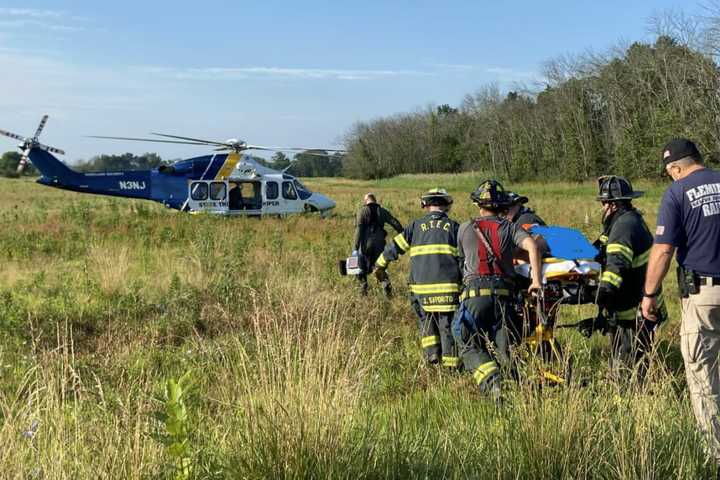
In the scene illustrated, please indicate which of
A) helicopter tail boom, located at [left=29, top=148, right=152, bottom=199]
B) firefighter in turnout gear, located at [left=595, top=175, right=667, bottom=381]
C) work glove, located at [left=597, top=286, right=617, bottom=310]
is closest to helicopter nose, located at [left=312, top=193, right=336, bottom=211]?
helicopter tail boom, located at [left=29, top=148, right=152, bottom=199]

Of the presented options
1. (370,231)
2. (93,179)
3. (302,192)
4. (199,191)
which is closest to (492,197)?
(370,231)

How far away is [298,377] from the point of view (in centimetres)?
338

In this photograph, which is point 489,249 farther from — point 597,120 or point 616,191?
point 597,120

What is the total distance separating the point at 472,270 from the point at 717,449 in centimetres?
210

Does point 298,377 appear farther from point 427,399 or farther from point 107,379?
point 107,379

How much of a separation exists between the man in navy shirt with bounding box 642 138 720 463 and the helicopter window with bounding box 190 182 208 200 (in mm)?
16539

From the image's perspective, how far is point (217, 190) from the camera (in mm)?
19453

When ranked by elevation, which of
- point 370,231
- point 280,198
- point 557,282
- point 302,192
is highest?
point 302,192

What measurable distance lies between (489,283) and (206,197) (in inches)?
607

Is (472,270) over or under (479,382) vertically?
over

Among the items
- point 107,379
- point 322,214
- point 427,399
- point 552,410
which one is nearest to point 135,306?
point 107,379

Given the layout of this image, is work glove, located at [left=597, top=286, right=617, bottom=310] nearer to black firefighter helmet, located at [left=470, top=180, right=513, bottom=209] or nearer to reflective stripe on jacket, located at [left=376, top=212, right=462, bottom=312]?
black firefighter helmet, located at [left=470, top=180, right=513, bottom=209]

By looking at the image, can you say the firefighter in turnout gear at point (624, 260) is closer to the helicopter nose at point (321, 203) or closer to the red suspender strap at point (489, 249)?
the red suspender strap at point (489, 249)

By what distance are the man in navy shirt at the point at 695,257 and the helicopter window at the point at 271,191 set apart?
54.2ft
